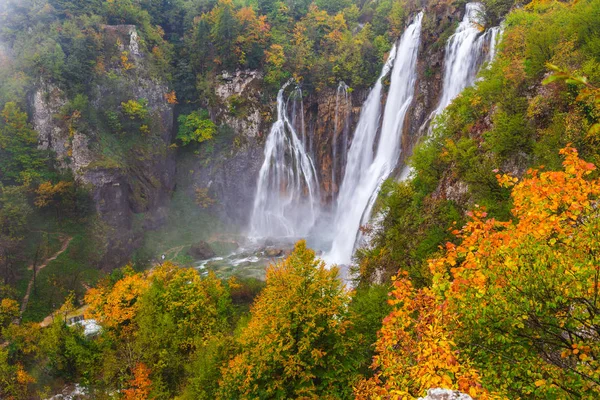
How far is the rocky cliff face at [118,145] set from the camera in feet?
98.5

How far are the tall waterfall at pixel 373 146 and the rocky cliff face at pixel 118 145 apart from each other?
18.6 metres

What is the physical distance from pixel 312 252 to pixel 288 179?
25434mm

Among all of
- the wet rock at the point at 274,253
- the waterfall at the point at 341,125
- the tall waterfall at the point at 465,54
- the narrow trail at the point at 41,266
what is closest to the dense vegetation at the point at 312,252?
the narrow trail at the point at 41,266

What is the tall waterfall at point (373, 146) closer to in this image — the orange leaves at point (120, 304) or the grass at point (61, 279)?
the orange leaves at point (120, 304)

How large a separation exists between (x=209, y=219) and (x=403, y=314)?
107 feet

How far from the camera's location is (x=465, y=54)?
749 inches

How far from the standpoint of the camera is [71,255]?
27.4m

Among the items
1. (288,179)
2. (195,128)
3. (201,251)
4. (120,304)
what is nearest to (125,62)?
(195,128)

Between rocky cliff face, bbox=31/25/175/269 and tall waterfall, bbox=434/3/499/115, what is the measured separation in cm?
2715

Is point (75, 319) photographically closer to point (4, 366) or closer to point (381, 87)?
point (4, 366)

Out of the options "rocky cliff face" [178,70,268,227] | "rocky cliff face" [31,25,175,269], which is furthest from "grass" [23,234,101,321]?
"rocky cliff face" [178,70,268,227]

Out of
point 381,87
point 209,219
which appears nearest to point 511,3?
point 381,87

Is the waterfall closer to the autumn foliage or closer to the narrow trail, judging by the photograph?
the narrow trail

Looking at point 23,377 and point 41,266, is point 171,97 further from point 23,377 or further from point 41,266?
point 23,377
